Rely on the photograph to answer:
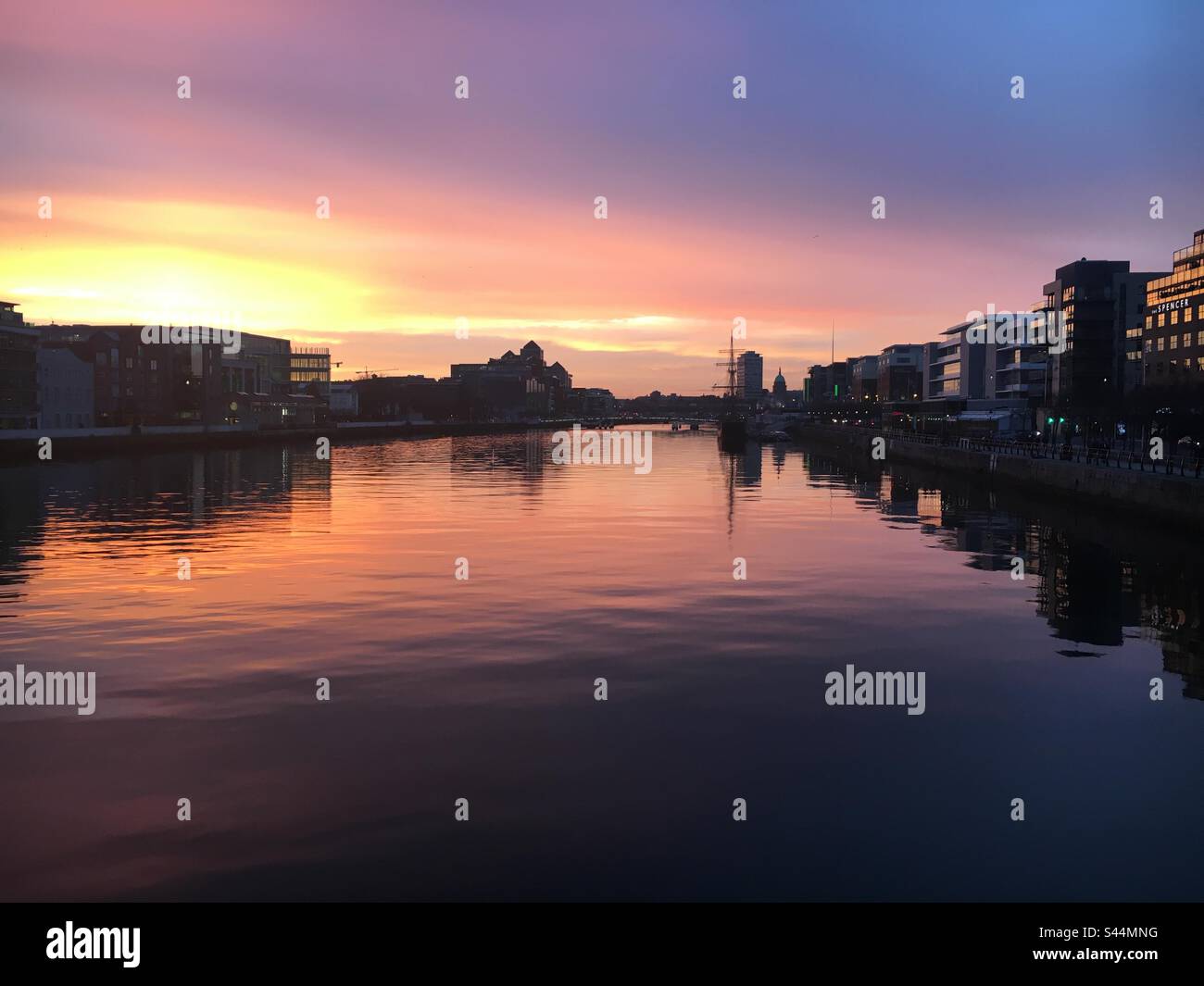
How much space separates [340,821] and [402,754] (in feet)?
8.50

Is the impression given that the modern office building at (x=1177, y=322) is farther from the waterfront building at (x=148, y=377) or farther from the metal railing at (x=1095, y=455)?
the waterfront building at (x=148, y=377)

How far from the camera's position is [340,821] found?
513 inches

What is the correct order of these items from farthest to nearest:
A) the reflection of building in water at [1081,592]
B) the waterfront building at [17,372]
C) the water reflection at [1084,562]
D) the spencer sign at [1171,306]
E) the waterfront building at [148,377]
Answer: the waterfront building at [148,377], the spencer sign at [1171,306], the waterfront building at [17,372], the reflection of building in water at [1081,592], the water reflection at [1084,562]

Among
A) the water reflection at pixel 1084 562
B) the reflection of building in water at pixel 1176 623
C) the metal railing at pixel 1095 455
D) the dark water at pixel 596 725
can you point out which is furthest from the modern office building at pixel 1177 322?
the dark water at pixel 596 725

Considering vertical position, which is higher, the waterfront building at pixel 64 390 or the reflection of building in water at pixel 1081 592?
the waterfront building at pixel 64 390

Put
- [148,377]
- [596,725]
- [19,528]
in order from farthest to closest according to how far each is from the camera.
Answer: [148,377]
[19,528]
[596,725]

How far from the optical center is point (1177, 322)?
445 ft

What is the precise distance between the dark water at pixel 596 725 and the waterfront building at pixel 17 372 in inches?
3390

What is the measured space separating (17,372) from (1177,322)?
132201 millimetres

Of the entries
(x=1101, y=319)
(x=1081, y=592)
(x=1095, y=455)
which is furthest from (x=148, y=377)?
(x=1081, y=592)

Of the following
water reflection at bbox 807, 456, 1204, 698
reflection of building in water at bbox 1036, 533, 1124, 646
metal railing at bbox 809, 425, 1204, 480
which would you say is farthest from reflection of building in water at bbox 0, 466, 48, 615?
metal railing at bbox 809, 425, 1204, 480

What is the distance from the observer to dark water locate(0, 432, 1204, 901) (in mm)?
11945

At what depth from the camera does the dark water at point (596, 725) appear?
11.9 meters

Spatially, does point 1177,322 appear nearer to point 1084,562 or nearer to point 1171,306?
point 1171,306
